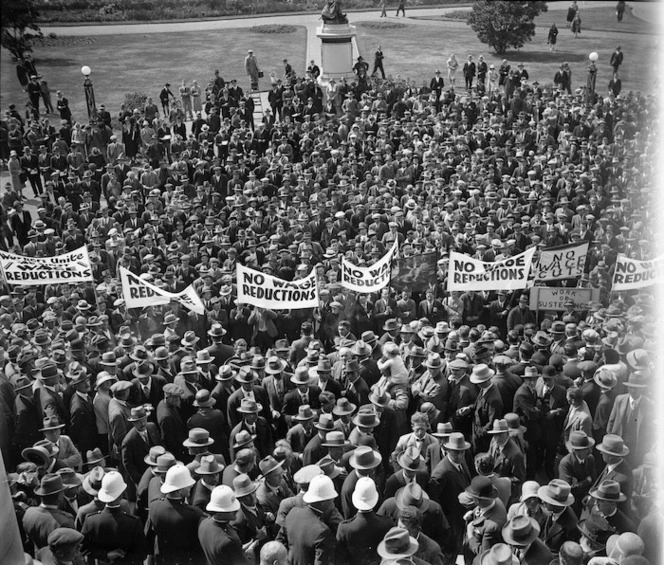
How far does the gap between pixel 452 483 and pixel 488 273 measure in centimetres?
560

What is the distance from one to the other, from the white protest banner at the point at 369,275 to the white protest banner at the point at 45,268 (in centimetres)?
445

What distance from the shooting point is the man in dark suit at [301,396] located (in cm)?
946

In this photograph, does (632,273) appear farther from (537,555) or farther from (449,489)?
(537,555)

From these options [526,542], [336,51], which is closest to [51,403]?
[526,542]

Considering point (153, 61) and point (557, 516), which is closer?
point (557, 516)

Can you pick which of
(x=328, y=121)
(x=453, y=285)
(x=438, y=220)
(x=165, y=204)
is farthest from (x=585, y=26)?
(x=453, y=285)

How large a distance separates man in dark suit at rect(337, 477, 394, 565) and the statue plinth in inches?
1117

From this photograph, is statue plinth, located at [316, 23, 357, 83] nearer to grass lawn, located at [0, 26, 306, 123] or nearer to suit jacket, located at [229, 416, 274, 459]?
grass lawn, located at [0, 26, 306, 123]

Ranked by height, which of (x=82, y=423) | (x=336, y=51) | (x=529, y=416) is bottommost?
(x=82, y=423)

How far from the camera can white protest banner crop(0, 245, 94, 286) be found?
12938 millimetres

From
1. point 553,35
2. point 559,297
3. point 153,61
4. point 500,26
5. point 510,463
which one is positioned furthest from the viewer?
point 153,61

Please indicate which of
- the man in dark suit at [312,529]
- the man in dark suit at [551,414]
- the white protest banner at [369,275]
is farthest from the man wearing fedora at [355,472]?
the white protest banner at [369,275]

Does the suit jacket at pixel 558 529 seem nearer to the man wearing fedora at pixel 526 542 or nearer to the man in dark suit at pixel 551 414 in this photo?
the man wearing fedora at pixel 526 542

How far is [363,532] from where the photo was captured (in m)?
6.45
